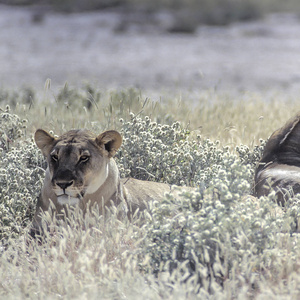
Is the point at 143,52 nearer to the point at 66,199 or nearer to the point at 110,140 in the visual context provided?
the point at 110,140

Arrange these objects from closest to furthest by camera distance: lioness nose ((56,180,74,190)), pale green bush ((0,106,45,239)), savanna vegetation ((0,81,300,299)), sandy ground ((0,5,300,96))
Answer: savanna vegetation ((0,81,300,299)), lioness nose ((56,180,74,190)), pale green bush ((0,106,45,239)), sandy ground ((0,5,300,96))

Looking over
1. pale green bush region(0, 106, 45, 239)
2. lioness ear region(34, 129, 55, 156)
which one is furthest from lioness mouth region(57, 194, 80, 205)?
pale green bush region(0, 106, 45, 239)

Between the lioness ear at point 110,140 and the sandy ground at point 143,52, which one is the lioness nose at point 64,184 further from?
the sandy ground at point 143,52

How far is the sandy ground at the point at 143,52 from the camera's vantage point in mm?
21578

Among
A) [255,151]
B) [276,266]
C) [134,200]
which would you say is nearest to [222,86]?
[255,151]

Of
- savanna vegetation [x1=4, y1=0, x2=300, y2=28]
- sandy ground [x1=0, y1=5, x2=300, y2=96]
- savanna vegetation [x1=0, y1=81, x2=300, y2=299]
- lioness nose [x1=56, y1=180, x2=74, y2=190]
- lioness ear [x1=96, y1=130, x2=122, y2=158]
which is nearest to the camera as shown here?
savanna vegetation [x1=0, y1=81, x2=300, y2=299]

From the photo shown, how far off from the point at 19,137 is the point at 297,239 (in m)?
3.79

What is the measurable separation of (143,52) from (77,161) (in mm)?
21946

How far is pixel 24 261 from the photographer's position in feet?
15.9

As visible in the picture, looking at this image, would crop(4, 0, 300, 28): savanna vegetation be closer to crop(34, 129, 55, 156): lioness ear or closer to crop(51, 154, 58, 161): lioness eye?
crop(34, 129, 55, 156): lioness ear

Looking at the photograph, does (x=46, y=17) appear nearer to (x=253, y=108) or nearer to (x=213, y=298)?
(x=253, y=108)

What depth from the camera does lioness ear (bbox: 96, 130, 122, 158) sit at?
18.0 ft

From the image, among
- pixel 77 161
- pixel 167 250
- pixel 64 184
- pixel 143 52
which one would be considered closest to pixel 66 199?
pixel 64 184

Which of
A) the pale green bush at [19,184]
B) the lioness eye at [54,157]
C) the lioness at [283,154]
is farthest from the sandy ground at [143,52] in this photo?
the lioness eye at [54,157]
